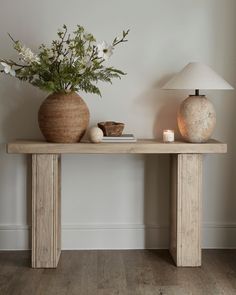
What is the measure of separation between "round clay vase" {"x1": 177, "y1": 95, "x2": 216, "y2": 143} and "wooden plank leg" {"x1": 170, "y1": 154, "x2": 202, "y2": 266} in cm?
13

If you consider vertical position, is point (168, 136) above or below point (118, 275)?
above

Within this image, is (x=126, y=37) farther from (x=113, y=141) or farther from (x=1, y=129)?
(x=1, y=129)

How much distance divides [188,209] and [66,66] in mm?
1142

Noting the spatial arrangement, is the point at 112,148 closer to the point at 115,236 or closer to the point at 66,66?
the point at 66,66

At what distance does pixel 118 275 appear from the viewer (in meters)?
2.98

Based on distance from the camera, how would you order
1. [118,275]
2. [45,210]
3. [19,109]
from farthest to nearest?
1. [19,109]
2. [45,210]
3. [118,275]

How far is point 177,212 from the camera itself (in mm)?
3137

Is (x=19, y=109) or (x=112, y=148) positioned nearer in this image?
(x=112, y=148)

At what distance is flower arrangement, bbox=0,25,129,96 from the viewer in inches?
117

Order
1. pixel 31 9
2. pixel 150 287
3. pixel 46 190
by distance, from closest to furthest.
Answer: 1. pixel 150 287
2. pixel 46 190
3. pixel 31 9

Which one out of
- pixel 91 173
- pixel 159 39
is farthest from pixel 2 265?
pixel 159 39

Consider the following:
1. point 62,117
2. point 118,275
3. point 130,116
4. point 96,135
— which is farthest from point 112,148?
point 118,275

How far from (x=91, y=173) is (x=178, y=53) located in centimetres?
100

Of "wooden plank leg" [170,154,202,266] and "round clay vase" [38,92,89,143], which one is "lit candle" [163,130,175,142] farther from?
"round clay vase" [38,92,89,143]
